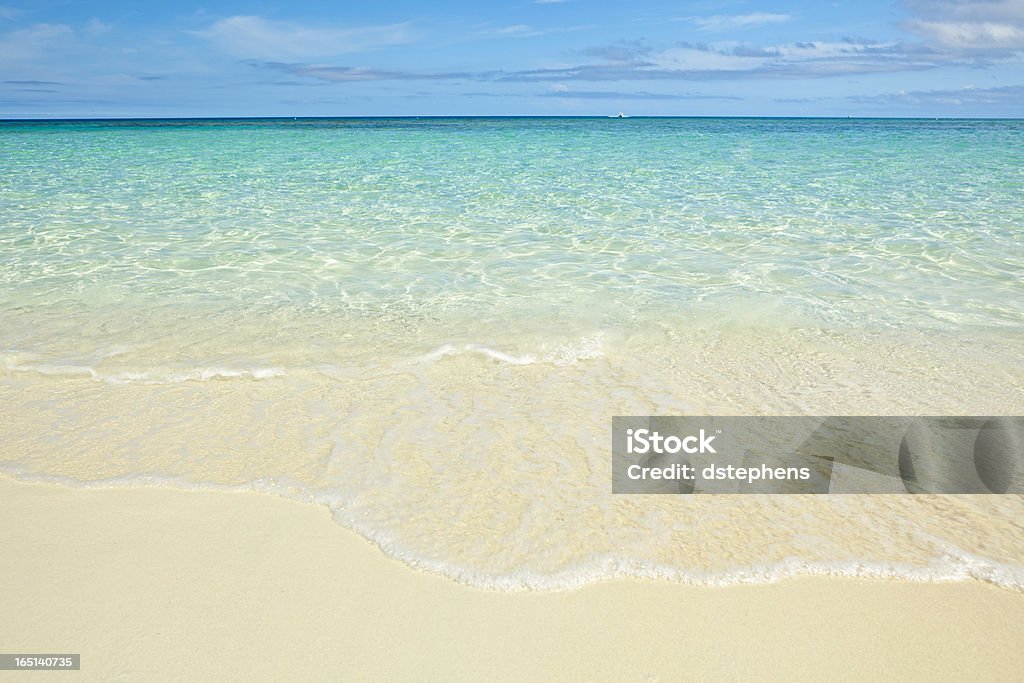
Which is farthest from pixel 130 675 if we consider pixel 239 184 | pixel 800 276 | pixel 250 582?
pixel 239 184

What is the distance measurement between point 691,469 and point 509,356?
73.2 inches

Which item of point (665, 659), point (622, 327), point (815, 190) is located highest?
point (815, 190)

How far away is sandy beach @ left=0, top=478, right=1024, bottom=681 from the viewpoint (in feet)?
7.09

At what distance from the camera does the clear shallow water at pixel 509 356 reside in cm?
287

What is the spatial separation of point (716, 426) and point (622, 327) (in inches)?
69.3

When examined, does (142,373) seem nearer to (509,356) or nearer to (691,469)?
(509,356)

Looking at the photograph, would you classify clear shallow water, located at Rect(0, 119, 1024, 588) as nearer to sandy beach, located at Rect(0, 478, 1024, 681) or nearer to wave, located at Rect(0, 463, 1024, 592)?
wave, located at Rect(0, 463, 1024, 592)

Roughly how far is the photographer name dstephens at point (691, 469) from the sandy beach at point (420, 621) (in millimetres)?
785

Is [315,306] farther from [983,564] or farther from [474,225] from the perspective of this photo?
[983,564]

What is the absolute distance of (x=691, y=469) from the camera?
3.36 m

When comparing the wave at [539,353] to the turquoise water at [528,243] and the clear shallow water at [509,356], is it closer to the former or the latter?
the clear shallow water at [509,356]

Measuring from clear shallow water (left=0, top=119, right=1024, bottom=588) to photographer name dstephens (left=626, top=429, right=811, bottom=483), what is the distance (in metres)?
0.20

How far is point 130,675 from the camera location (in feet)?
6.93

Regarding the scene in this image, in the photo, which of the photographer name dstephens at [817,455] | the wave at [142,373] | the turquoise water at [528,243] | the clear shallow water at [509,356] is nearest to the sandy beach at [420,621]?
the clear shallow water at [509,356]
